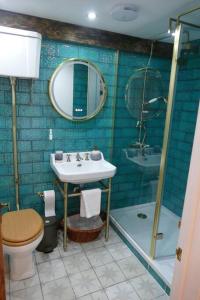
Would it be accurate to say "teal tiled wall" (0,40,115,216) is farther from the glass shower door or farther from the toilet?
the glass shower door

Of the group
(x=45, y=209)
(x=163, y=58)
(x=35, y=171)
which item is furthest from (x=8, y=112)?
(x=163, y=58)

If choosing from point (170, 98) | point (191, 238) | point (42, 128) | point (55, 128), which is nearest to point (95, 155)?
point (55, 128)

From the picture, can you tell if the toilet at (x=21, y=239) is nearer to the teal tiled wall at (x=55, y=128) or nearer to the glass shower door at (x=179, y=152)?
the teal tiled wall at (x=55, y=128)

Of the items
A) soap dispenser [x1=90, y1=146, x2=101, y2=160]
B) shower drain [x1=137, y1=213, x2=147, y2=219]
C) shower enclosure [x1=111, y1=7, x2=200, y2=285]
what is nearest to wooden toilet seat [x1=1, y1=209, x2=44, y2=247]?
soap dispenser [x1=90, y1=146, x2=101, y2=160]

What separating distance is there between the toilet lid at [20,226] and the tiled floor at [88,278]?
46 centimetres

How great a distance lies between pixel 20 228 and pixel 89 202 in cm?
70

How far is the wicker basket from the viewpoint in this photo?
2.39m

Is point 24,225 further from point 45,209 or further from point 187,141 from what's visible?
point 187,141

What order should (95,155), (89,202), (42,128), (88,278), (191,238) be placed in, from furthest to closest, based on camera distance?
(95,155) → (42,128) → (89,202) → (88,278) → (191,238)

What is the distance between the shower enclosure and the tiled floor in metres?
0.18

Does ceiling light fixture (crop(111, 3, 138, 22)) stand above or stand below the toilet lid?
above

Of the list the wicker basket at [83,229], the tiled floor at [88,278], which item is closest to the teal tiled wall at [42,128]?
the wicker basket at [83,229]

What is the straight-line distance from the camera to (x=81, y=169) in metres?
2.37

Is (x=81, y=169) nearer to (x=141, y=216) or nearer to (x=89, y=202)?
(x=89, y=202)
